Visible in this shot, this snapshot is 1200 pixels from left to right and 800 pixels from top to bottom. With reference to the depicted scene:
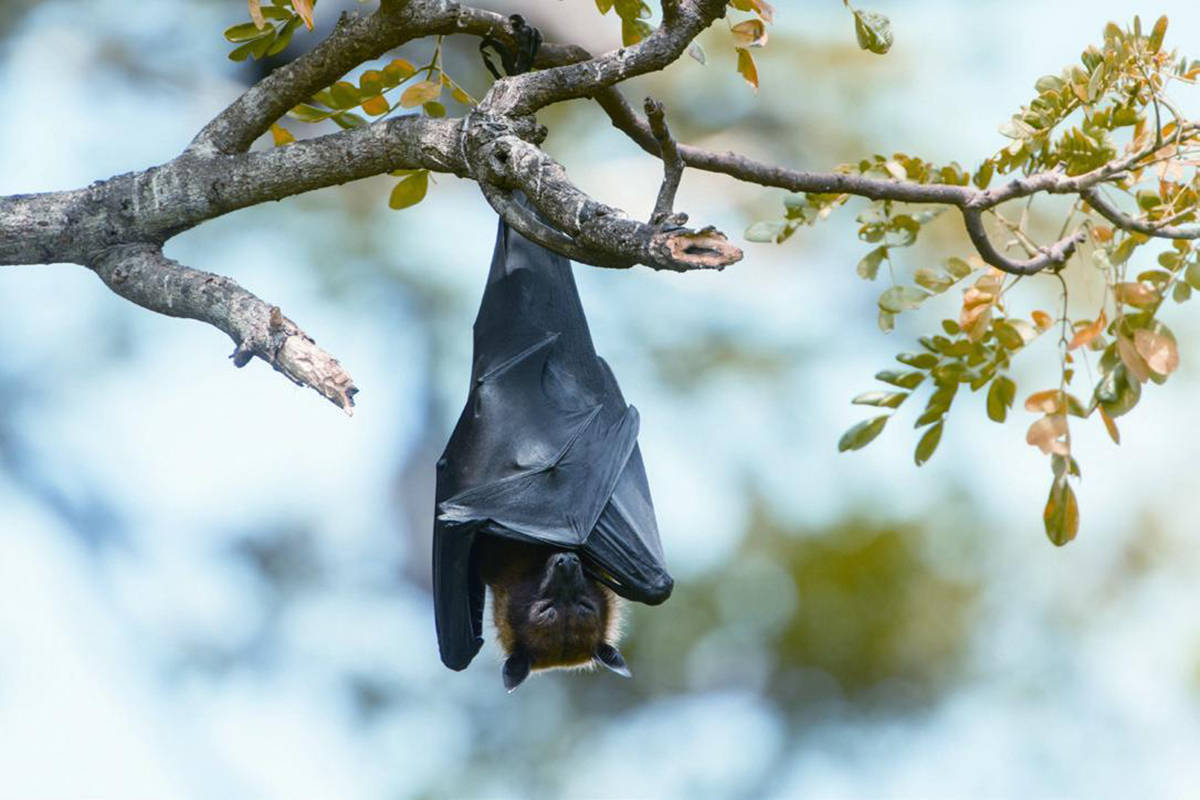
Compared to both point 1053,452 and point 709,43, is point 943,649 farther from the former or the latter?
point 1053,452

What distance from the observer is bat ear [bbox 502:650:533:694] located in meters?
6.40

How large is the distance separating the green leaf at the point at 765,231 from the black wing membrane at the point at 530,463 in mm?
1415

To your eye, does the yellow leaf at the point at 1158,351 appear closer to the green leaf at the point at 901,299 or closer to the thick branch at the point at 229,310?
the green leaf at the point at 901,299

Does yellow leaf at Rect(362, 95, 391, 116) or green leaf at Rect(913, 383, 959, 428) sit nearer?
green leaf at Rect(913, 383, 959, 428)

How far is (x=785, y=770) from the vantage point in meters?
21.1

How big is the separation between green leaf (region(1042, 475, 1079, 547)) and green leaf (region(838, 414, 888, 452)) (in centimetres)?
71

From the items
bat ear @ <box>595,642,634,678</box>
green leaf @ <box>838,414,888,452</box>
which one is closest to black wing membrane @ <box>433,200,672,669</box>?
bat ear @ <box>595,642,634,678</box>

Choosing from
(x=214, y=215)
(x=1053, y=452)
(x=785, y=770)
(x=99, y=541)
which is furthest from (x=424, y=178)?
(x=785, y=770)

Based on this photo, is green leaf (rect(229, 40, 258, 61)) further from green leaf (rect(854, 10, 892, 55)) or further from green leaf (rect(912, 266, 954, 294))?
green leaf (rect(912, 266, 954, 294))

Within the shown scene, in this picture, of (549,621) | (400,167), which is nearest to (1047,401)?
(400,167)

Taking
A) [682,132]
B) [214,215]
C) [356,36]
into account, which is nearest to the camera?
[356,36]

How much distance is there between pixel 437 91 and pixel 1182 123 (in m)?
2.00

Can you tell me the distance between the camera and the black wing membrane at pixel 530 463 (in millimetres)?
5641

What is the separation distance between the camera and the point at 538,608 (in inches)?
249
